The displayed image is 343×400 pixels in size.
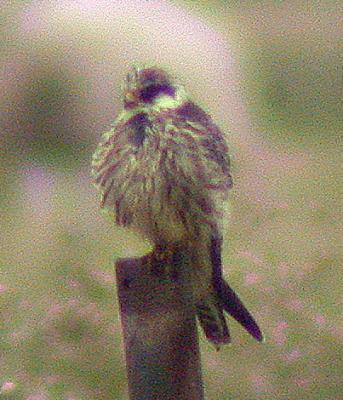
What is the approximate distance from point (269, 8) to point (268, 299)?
1.55ft

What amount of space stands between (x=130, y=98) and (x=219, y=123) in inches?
7.7

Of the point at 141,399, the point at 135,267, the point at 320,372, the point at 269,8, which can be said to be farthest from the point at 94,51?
the point at 320,372

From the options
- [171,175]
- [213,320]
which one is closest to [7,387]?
[213,320]

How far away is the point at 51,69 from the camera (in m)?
1.25

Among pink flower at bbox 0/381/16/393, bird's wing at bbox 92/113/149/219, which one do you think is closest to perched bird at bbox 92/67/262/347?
bird's wing at bbox 92/113/149/219

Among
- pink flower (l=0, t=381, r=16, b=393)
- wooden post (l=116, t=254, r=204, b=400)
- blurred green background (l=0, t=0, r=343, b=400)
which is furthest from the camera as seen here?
pink flower (l=0, t=381, r=16, b=393)

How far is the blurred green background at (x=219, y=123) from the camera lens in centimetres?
124

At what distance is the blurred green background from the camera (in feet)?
4.05

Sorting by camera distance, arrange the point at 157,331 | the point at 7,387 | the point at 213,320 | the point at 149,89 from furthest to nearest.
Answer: the point at 7,387, the point at 213,320, the point at 149,89, the point at 157,331

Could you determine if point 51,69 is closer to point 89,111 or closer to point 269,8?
point 89,111

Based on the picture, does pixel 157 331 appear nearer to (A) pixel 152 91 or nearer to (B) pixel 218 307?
(B) pixel 218 307

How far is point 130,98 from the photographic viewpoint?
109 cm

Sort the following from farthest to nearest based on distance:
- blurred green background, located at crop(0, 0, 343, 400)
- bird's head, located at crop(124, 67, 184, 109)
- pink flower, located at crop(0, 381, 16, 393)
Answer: pink flower, located at crop(0, 381, 16, 393)
blurred green background, located at crop(0, 0, 343, 400)
bird's head, located at crop(124, 67, 184, 109)

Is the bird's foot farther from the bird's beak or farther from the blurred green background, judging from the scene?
the bird's beak
